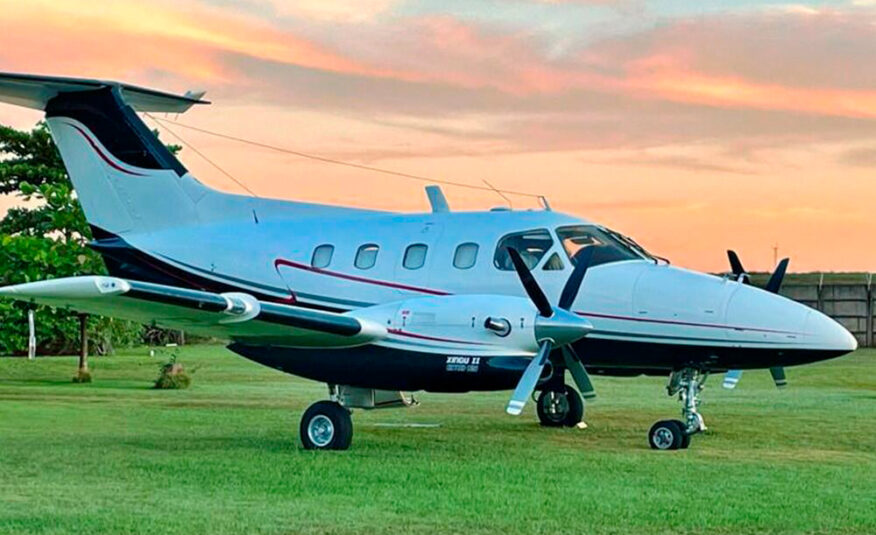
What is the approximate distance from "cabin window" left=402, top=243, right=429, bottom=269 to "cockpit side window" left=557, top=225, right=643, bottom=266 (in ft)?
6.30

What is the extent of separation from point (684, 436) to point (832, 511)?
4600 millimetres

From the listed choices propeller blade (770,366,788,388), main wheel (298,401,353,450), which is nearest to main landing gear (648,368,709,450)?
propeller blade (770,366,788,388)

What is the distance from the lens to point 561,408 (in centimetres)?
1894

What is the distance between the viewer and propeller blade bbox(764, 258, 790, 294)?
1700cm

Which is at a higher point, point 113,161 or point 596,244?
point 113,161

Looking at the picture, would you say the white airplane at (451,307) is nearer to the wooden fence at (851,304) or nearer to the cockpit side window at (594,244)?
the cockpit side window at (594,244)

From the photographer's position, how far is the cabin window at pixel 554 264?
15.9m

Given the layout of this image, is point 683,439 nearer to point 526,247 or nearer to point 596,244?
point 596,244

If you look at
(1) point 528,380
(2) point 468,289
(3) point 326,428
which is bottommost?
(3) point 326,428

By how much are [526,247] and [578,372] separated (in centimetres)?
179

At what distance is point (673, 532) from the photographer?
31.8 ft

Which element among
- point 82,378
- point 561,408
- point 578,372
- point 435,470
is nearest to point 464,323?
point 578,372

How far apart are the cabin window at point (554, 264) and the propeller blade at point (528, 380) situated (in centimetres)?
162

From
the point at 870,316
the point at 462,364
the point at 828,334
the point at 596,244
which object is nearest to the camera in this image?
the point at 462,364
